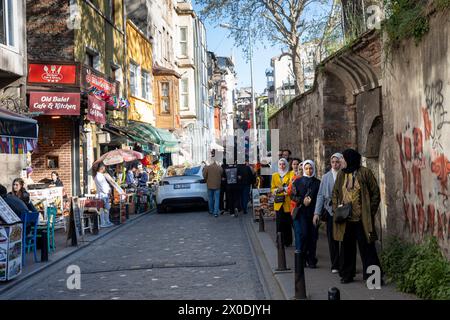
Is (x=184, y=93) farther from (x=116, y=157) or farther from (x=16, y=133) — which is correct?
(x=16, y=133)

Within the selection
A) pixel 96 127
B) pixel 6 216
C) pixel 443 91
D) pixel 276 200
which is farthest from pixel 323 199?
pixel 96 127

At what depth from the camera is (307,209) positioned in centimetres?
934

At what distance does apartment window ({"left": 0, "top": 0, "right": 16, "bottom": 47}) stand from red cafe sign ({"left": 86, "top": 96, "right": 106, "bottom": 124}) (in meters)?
3.62

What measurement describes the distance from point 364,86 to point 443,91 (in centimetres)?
448

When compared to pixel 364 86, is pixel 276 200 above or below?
below

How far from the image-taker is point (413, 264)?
22.0 feet

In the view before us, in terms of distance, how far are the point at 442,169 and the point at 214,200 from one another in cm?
1270

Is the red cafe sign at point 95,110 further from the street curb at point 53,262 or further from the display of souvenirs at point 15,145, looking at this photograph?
the display of souvenirs at point 15,145

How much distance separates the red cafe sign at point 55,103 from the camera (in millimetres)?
17469

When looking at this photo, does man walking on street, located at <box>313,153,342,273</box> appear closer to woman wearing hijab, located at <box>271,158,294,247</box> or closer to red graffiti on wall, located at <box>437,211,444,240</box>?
woman wearing hijab, located at <box>271,158,294,247</box>

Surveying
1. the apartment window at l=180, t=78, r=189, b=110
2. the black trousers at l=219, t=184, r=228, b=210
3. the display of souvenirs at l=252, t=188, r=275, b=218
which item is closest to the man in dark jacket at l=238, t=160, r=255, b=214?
the black trousers at l=219, t=184, r=228, b=210

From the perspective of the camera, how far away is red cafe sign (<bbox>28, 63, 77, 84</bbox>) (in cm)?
1820

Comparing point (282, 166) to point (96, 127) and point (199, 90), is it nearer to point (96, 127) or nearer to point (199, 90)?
point (96, 127)

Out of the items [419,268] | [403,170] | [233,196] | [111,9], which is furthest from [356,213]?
[111,9]
